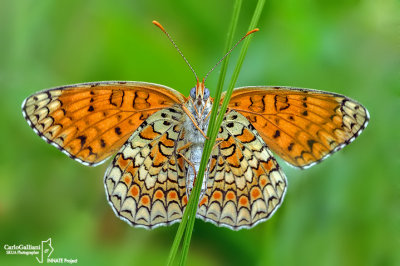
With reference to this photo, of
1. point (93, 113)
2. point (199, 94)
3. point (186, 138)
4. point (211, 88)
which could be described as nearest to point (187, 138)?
point (186, 138)

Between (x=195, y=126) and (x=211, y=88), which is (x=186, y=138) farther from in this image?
(x=211, y=88)

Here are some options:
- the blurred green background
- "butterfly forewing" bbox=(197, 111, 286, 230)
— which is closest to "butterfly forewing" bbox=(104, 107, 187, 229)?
"butterfly forewing" bbox=(197, 111, 286, 230)

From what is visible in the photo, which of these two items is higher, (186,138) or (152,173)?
(186,138)

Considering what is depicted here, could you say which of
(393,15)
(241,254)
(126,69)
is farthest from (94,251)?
(393,15)

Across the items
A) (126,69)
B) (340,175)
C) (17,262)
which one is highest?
(126,69)

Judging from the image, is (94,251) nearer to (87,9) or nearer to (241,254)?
(241,254)

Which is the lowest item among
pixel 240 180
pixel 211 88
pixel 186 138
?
pixel 240 180

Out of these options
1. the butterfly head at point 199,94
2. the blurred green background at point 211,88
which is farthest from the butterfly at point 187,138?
the blurred green background at point 211,88
